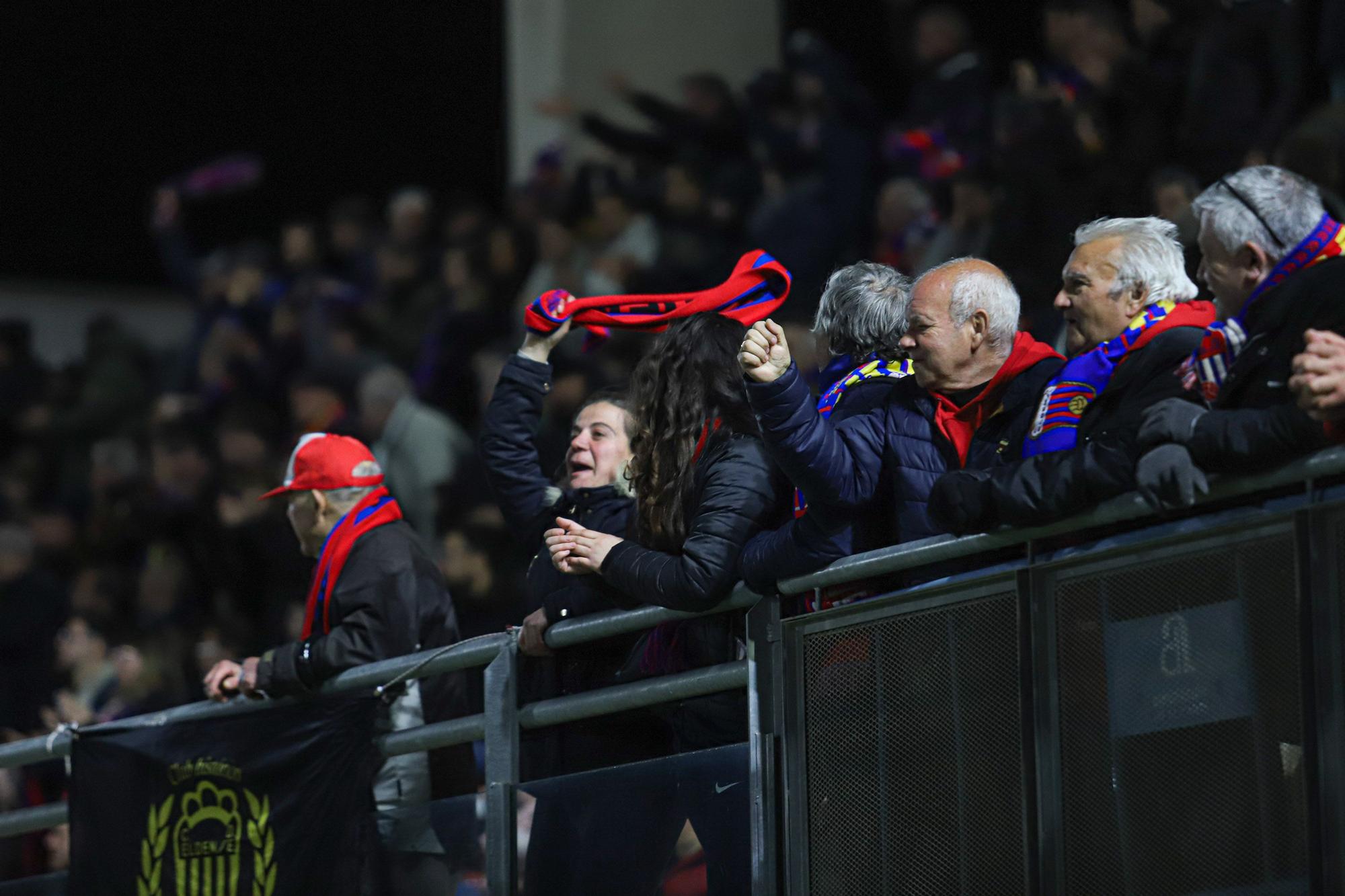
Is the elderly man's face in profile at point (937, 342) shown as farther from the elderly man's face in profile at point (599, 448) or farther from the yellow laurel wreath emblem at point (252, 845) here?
the yellow laurel wreath emblem at point (252, 845)

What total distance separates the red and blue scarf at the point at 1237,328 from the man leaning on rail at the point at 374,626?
7.88 feet

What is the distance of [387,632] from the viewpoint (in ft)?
20.0

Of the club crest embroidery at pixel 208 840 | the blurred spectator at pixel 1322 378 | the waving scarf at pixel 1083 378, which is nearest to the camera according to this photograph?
the blurred spectator at pixel 1322 378

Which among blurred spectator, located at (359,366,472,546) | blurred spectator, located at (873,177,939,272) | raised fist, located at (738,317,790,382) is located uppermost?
blurred spectator, located at (873,177,939,272)

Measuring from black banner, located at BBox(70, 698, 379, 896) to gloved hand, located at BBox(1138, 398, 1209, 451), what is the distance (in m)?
2.60

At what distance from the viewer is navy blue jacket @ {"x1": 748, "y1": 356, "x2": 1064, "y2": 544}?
14.6 feet

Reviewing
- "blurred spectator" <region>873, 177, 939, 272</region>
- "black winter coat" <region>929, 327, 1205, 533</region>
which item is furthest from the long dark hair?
"blurred spectator" <region>873, 177, 939, 272</region>

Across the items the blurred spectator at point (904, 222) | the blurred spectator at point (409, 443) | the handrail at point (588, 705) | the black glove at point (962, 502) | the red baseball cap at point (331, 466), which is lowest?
the handrail at point (588, 705)

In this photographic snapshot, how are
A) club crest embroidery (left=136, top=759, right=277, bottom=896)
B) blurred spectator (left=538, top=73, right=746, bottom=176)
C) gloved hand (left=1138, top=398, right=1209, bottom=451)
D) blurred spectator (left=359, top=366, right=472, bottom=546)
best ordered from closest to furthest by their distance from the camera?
gloved hand (left=1138, top=398, right=1209, bottom=451)
club crest embroidery (left=136, top=759, right=277, bottom=896)
blurred spectator (left=359, top=366, right=472, bottom=546)
blurred spectator (left=538, top=73, right=746, bottom=176)

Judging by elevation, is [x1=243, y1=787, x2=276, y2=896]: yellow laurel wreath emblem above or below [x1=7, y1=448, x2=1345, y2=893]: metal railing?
below

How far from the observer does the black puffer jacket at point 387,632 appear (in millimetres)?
5906

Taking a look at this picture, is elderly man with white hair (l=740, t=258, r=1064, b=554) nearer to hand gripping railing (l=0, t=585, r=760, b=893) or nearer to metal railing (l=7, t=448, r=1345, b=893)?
metal railing (l=7, t=448, r=1345, b=893)

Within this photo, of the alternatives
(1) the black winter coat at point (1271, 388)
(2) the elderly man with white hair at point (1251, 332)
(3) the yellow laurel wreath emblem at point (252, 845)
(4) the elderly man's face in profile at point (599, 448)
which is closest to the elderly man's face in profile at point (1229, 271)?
(2) the elderly man with white hair at point (1251, 332)

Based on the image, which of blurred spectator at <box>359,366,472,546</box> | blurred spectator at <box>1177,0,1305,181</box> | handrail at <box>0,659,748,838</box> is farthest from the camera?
blurred spectator at <box>359,366,472,546</box>
